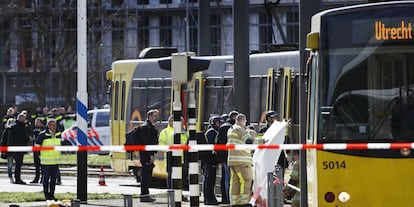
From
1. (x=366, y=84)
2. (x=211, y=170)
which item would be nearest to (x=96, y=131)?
(x=211, y=170)

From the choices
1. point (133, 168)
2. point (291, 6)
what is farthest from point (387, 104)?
point (291, 6)

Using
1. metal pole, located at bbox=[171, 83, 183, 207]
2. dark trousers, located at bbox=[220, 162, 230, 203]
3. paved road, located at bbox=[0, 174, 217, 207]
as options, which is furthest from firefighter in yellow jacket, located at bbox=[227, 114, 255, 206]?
metal pole, located at bbox=[171, 83, 183, 207]

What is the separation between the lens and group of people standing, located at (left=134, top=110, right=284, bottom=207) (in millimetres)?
19516

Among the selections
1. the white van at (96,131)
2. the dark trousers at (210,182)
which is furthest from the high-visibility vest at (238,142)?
the white van at (96,131)

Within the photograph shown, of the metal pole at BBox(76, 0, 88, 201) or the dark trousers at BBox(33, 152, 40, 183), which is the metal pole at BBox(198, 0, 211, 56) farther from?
the metal pole at BBox(76, 0, 88, 201)

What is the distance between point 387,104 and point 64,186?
16214mm

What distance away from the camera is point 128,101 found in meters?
28.7

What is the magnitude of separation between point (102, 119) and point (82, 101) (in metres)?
23.2

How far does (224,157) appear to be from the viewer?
2192cm

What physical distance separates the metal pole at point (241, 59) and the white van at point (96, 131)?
17.3 meters

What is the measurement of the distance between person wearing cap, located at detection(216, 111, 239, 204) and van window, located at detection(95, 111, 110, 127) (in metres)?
20.8

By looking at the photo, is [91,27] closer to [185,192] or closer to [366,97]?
[185,192]

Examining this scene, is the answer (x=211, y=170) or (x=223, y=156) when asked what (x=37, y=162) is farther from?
(x=223, y=156)

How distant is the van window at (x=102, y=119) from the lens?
43.1 metres
